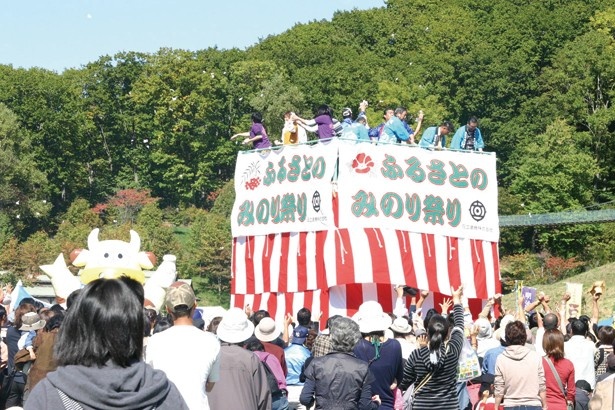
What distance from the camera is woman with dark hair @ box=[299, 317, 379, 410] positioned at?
322 inches

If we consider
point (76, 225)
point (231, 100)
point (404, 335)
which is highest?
point (231, 100)

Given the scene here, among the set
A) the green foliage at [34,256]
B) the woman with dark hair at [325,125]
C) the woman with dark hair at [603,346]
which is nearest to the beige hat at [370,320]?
the woman with dark hair at [603,346]

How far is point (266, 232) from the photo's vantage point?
2242cm

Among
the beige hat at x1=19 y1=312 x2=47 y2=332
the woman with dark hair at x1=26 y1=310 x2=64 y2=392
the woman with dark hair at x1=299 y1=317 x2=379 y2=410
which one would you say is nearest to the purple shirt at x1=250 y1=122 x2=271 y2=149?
the beige hat at x1=19 y1=312 x2=47 y2=332

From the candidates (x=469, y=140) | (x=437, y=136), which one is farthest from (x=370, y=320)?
(x=469, y=140)

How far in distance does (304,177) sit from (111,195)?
62330 mm

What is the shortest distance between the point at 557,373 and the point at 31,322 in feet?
13.5

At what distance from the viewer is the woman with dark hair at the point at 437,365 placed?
28.6ft

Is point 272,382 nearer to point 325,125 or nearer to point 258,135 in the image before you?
point 325,125

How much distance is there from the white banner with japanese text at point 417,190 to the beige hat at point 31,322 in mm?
11055

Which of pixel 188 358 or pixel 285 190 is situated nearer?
pixel 188 358

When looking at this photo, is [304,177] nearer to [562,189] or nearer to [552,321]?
[552,321]

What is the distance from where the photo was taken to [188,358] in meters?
6.61

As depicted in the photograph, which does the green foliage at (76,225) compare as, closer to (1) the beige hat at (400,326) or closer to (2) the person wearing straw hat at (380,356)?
(1) the beige hat at (400,326)
